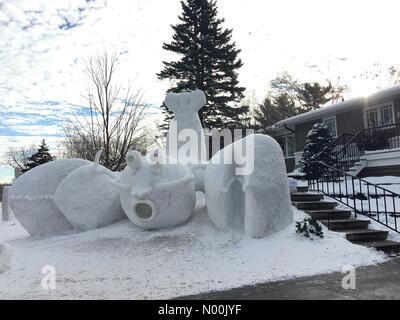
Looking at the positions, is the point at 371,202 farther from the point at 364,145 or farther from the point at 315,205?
the point at 364,145

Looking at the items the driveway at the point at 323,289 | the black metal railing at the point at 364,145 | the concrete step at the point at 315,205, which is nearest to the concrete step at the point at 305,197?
the concrete step at the point at 315,205

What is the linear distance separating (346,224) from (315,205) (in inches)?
42.5

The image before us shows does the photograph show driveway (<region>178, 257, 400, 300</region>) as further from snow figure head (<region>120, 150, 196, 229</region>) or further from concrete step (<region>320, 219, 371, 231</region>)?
snow figure head (<region>120, 150, 196, 229</region>)

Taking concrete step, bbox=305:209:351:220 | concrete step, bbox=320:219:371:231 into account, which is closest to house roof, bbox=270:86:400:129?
concrete step, bbox=305:209:351:220

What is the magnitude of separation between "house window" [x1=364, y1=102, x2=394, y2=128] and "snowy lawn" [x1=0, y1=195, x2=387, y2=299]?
1276cm

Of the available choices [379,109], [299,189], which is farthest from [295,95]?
[299,189]

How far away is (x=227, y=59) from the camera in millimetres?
26734

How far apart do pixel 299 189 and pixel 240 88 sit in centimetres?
1657

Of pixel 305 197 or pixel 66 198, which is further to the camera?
pixel 305 197

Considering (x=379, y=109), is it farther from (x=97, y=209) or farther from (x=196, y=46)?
(x=97, y=209)

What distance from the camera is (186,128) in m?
10.4

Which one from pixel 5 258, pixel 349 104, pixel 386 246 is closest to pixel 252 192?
pixel 386 246

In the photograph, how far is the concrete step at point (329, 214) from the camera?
886cm

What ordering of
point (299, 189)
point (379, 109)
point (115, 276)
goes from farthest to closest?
point (379, 109) < point (299, 189) < point (115, 276)
